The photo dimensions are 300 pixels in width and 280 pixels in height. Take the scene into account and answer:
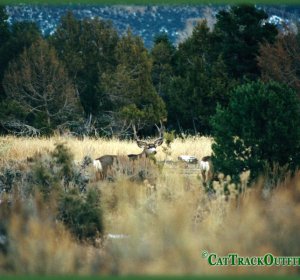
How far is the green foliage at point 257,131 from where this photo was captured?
9266mm

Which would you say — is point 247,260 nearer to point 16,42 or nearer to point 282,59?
point 282,59

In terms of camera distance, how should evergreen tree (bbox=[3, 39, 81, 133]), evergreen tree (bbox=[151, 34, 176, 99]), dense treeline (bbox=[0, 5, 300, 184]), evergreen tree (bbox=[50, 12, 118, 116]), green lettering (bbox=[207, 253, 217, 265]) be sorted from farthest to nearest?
1. evergreen tree (bbox=[151, 34, 176, 99])
2. evergreen tree (bbox=[50, 12, 118, 116])
3. dense treeline (bbox=[0, 5, 300, 184])
4. evergreen tree (bbox=[3, 39, 81, 133])
5. green lettering (bbox=[207, 253, 217, 265])

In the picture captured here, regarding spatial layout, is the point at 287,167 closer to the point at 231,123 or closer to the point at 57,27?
the point at 231,123

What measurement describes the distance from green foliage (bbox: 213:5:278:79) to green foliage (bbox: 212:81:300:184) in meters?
15.0

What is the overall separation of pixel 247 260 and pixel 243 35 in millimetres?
19077

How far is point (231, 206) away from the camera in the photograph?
8.01 m

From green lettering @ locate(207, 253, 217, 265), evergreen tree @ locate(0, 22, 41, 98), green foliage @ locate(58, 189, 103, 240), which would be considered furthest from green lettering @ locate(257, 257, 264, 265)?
evergreen tree @ locate(0, 22, 41, 98)

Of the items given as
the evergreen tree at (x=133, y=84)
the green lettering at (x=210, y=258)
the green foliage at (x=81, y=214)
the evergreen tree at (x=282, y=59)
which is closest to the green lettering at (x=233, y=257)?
the green lettering at (x=210, y=258)

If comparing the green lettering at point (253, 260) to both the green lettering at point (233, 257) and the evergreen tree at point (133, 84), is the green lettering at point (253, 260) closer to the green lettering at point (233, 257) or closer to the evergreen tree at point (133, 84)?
the green lettering at point (233, 257)

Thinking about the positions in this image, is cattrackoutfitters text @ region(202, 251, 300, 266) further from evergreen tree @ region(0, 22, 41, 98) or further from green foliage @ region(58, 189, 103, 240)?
evergreen tree @ region(0, 22, 41, 98)

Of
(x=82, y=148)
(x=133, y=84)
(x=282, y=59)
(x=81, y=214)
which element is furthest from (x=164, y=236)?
(x=133, y=84)

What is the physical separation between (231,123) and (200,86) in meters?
15.2

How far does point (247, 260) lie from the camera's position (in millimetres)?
6719

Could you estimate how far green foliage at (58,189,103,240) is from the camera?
809 cm
